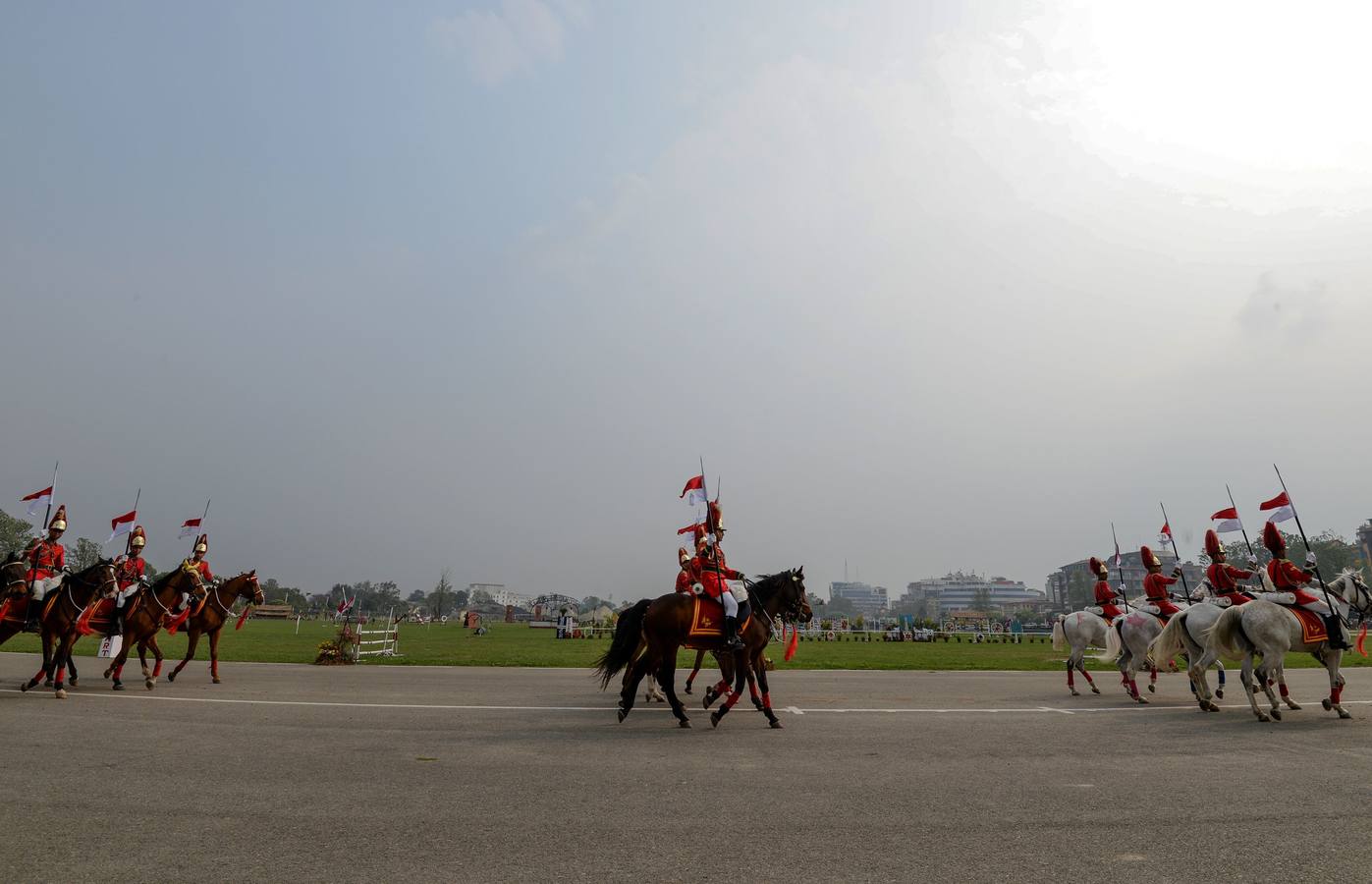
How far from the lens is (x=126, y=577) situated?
A: 14.4 m

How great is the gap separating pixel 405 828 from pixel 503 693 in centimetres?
958

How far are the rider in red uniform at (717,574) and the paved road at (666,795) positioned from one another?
5.31ft

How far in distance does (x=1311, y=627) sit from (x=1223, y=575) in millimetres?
1894

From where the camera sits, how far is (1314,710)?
12.7m

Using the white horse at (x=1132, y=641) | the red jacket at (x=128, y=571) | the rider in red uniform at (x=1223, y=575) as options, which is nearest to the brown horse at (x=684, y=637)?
the white horse at (x=1132, y=641)

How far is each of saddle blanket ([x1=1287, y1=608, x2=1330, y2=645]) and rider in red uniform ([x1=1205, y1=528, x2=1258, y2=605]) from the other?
87 centimetres

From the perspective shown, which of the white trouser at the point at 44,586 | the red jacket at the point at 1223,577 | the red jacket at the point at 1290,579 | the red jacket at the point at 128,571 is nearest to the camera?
the red jacket at the point at 1290,579

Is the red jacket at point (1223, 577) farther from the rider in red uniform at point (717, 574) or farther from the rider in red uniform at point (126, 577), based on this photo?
the rider in red uniform at point (126, 577)

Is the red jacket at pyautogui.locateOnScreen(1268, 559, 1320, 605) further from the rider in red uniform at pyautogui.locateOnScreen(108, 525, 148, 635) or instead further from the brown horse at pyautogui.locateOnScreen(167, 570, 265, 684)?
the rider in red uniform at pyautogui.locateOnScreen(108, 525, 148, 635)

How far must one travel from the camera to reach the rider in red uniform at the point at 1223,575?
43.3 feet

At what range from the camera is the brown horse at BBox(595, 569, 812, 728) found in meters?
11.1

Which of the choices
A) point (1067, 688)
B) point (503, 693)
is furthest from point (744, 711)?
point (1067, 688)

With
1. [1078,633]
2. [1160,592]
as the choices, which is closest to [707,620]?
[1078,633]

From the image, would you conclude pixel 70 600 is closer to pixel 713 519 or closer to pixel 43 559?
pixel 43 559
